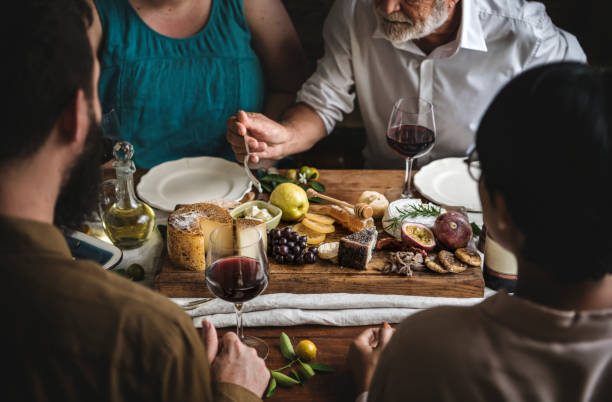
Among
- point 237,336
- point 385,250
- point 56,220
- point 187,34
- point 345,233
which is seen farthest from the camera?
point 187,34

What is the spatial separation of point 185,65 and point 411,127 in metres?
1.28

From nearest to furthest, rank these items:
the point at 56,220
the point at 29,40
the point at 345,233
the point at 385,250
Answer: the point at 29,40 < the point at 56,220 < the point at 385,250 < the point at 345,233

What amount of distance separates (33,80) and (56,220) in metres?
0.36

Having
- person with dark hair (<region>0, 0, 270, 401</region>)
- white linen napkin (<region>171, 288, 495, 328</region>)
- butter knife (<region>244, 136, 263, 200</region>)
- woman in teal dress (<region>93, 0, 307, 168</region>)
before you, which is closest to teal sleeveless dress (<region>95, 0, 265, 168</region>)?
woman in teal dress (<region>93, 0, 307, 168</region>)

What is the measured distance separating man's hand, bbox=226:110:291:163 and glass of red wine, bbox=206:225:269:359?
81 cm

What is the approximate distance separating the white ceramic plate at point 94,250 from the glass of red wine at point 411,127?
998 millimetres

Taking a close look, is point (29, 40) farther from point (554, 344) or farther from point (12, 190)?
point (554, 344)

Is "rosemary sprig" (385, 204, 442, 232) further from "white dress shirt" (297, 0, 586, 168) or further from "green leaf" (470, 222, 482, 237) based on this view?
"white dress shirt" (297, 0, 586, 168)

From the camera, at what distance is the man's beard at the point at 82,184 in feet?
2.81

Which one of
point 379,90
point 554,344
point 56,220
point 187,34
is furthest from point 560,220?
point 187,34

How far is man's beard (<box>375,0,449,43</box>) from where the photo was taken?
2059 mm

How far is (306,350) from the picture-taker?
1.21 m

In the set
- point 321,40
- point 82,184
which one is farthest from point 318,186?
point 321,40

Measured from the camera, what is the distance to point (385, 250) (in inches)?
61.9
